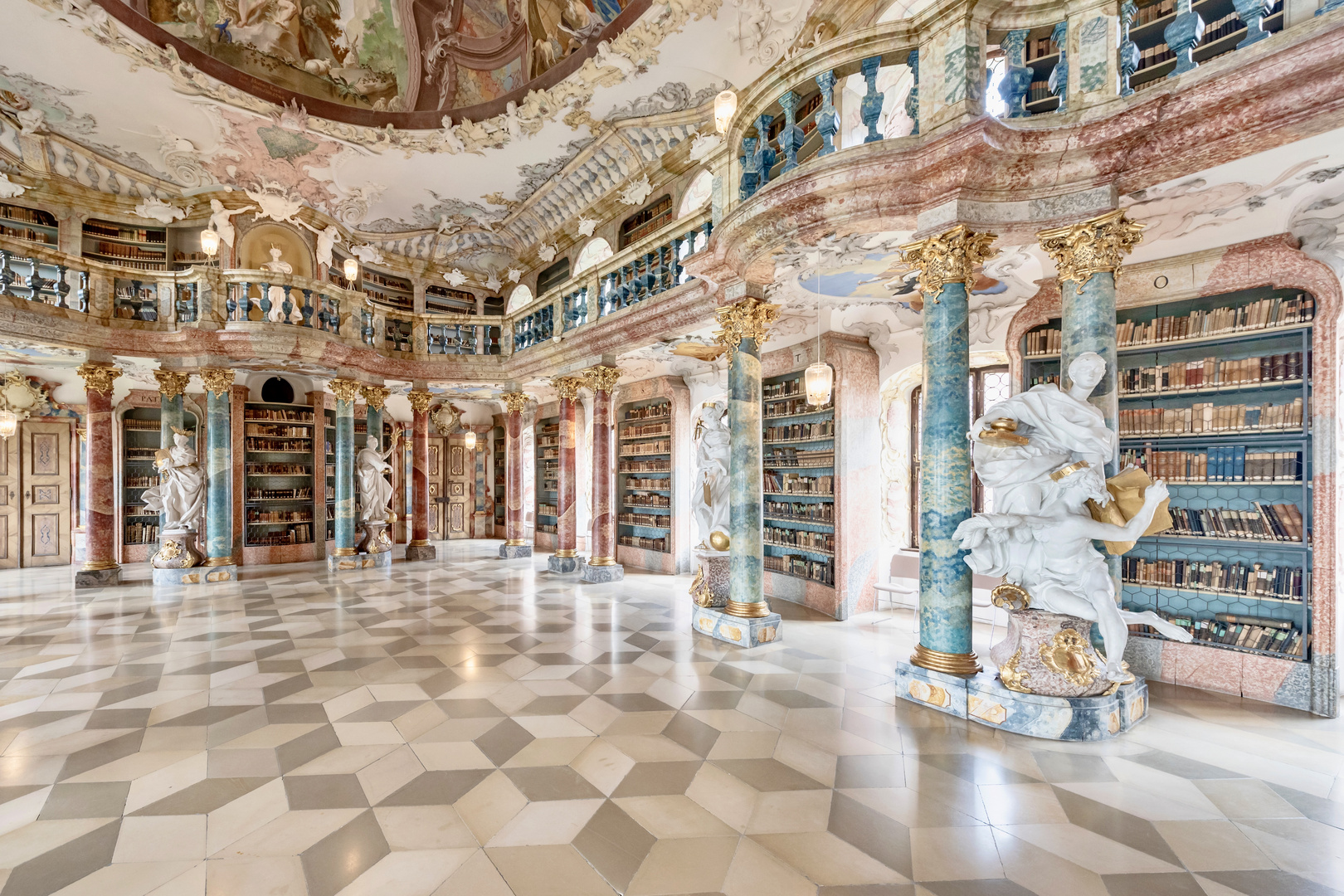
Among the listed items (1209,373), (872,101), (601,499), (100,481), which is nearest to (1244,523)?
(1209,373)

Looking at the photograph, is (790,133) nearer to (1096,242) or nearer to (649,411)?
(1096,242)

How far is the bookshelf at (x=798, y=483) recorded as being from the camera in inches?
335

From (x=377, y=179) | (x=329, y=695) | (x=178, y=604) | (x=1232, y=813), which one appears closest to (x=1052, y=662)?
(x=1232, y=813)

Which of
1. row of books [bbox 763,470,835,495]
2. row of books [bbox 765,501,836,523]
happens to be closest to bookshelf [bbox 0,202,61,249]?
row of books [bbox 763,470,835,495]

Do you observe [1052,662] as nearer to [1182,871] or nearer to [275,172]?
[1182,871]

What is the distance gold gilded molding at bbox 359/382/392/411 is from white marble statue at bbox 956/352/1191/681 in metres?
11.6

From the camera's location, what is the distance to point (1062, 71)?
4125mm

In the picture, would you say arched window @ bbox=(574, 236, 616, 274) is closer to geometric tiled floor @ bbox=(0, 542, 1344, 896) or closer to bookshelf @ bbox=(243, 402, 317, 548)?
bookshelf @ bbox=(243, 402, 317, 548)

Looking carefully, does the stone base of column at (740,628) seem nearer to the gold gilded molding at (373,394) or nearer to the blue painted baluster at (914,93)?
the blue painted baluster at (914,93)

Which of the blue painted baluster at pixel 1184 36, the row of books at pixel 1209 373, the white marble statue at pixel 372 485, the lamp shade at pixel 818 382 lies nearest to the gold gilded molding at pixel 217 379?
the white marble statue at pixel 372 485

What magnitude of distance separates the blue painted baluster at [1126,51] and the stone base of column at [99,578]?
14.6m

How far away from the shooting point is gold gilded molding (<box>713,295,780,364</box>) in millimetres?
6359

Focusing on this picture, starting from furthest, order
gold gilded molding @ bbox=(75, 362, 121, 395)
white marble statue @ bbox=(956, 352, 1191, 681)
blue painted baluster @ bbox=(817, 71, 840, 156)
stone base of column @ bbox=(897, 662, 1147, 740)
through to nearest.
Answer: gold gilded molding @ bbox=(75, 362, 121, 395) → blue painted baluster @ bbox=(817, 71, 840, 156) → stone base of column @ bbox=(897, 662, 1147, 740) → white marble statue @ bbox=(956, 352, 1191, 681)

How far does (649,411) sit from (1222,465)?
8.93 meters
